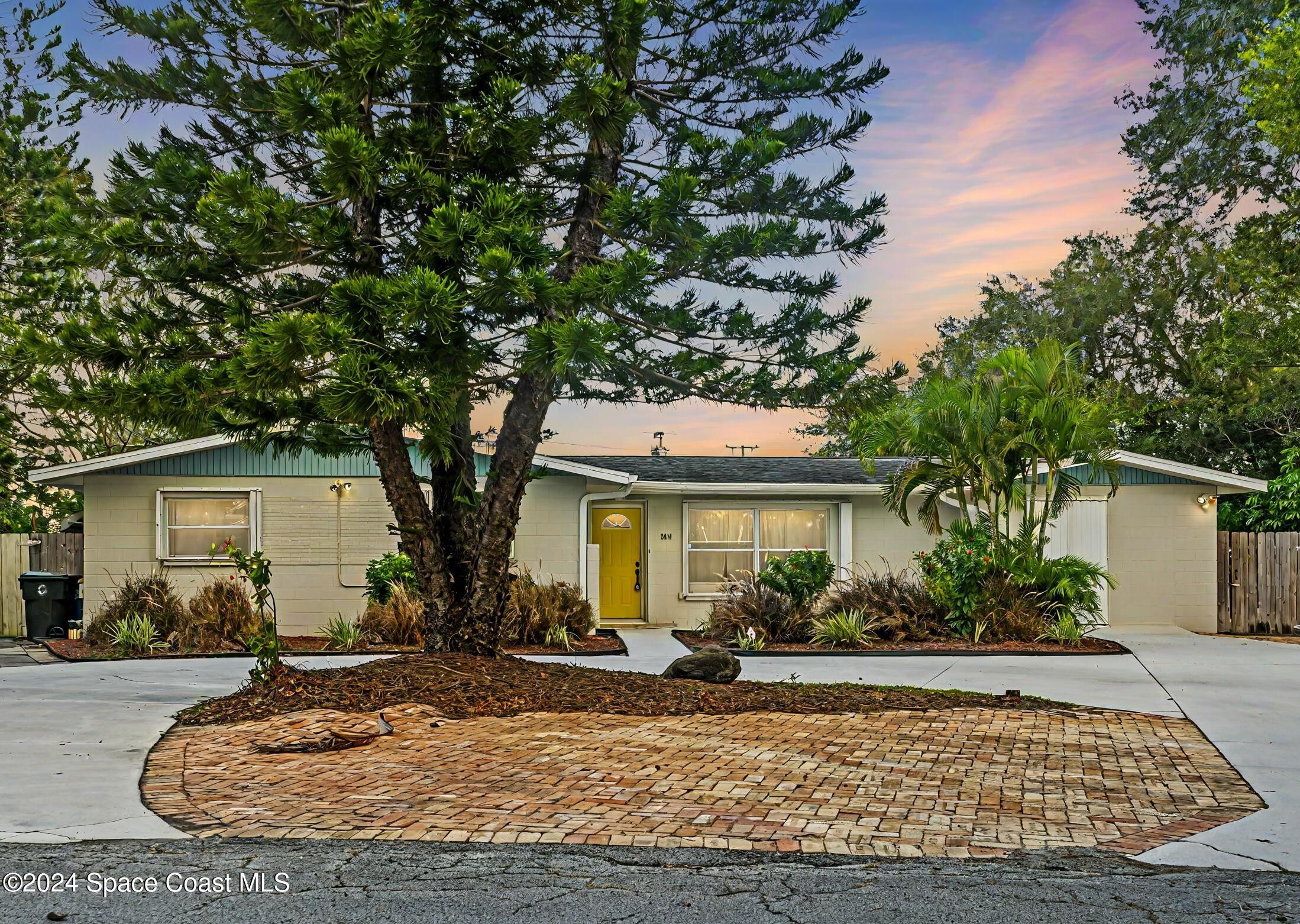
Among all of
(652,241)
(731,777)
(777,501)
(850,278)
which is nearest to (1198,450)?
(777,501)

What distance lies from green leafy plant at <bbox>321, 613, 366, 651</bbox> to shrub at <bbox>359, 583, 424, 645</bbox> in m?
0.15

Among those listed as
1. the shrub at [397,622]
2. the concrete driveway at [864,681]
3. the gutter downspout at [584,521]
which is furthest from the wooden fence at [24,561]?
the gutter downspout at [584,521]

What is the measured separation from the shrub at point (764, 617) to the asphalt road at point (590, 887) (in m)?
10.1

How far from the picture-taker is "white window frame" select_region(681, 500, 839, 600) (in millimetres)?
18844

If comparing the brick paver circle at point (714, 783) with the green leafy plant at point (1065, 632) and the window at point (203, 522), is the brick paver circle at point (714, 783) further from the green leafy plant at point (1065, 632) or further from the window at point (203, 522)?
the window at point (203, 522)

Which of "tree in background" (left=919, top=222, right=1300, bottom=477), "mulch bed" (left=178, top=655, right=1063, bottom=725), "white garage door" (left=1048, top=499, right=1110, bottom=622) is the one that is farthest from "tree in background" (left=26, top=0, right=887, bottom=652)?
"tree in background" (left=919, top=222, right=1300, bottom=477)

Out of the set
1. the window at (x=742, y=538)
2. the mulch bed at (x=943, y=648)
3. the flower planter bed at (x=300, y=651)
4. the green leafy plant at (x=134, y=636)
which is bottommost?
the mulch bed at (x=943, y=648)

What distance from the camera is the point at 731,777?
21.6 feet

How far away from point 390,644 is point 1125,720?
9394mm

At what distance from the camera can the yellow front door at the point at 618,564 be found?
18766 mm

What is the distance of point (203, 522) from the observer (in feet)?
55.3

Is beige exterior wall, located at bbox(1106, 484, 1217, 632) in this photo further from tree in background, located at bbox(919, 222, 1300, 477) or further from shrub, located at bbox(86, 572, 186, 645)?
shrub, located at bbox(86, 572, 186, 645)

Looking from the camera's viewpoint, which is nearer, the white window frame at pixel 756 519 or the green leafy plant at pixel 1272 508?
the white window frame at pixel 756 519

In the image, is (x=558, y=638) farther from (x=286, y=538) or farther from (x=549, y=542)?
(x=286, y=538)
